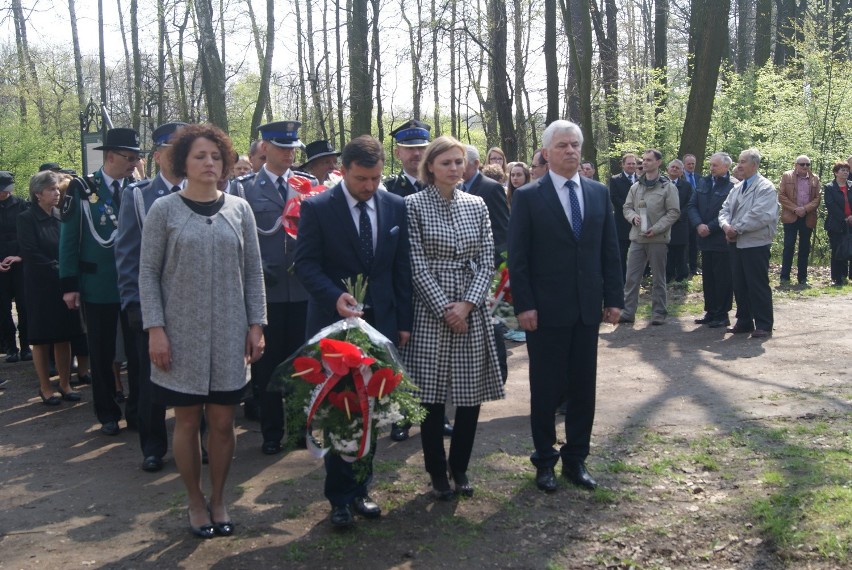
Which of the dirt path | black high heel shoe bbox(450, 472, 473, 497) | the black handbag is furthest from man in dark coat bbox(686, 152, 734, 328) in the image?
black high heel shoe bbox(450, 472, 473, 497)

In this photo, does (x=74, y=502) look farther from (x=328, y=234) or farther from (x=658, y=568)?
(x=658, y=568)

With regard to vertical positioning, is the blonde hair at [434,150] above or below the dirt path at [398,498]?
above

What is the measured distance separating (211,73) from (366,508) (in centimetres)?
1651

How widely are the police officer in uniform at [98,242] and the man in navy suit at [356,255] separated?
2.44 meters

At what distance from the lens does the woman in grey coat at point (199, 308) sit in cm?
430

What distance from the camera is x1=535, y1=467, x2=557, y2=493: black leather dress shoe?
16.8 ft

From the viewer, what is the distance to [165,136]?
6375 mm

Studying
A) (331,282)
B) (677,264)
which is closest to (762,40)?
(677,264)

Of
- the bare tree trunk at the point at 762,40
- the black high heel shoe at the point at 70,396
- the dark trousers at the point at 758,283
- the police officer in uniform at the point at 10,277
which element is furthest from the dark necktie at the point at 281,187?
the bare tree trunk at the point at 762,40

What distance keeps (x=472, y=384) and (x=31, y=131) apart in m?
22.9

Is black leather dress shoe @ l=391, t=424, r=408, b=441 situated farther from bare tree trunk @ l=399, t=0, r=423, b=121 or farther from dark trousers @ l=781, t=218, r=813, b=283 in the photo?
bare tree trunk @ l=399, t=0, r=423, b=121

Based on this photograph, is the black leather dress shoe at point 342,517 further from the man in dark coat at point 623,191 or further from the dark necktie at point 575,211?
the man in dark coat at point 623,191

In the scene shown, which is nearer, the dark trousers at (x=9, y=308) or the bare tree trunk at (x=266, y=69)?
the dark trousers at (x=9, y=308)

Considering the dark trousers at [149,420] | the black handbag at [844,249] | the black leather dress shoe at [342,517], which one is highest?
the black handbag at [844,249]
